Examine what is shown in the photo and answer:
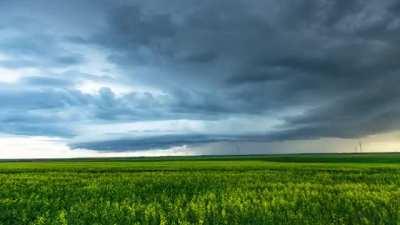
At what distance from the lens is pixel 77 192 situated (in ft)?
84.1

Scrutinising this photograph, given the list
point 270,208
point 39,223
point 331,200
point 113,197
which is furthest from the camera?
point 113,197

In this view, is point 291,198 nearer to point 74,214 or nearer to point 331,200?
point 331,200

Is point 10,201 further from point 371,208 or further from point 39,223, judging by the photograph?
point 371,208

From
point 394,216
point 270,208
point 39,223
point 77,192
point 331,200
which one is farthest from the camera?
point 77,192

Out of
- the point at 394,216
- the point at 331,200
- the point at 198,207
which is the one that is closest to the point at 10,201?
the point at 198,207

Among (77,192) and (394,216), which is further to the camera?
(77,192)

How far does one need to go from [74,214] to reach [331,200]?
1227cm

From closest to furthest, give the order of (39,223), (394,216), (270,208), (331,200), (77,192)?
(39,223) < (394,216) < (270,208) < (331,200) < (77,192)

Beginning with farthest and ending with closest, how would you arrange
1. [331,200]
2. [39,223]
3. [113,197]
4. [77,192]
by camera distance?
[77,192] → [113,197] → [331,200] → [39,223]

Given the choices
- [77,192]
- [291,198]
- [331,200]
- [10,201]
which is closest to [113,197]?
[77,192]

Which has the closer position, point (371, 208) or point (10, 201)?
point (371, 208)

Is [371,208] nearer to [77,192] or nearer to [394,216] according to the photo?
[394,216]

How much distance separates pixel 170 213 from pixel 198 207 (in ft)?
5.58

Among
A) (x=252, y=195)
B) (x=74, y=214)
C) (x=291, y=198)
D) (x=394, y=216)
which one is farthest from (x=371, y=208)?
(x=74, y=214)
